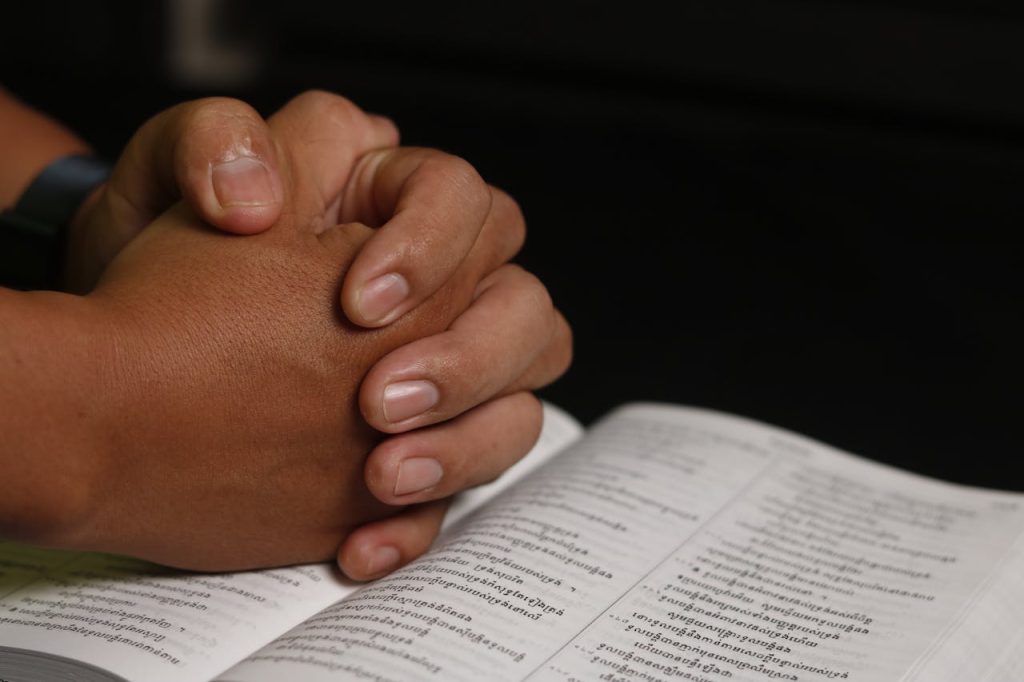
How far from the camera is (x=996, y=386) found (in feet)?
3.54

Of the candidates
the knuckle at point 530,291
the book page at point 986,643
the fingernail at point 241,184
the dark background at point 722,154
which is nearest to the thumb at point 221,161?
the fingernail at point 241,184

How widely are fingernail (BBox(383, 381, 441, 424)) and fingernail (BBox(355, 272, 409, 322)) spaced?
33 millimetres

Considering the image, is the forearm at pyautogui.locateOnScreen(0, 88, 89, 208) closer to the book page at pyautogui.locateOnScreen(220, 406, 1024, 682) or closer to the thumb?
the thumb

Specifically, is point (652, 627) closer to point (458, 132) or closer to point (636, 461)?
point (636, 461)

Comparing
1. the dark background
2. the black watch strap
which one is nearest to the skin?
the black watch strap

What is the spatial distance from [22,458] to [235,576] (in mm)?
143

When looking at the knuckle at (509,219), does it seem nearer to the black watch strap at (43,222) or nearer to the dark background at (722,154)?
Answer: the black watch strap at (43,222)

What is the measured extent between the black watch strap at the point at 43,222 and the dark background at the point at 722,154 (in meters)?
0.46

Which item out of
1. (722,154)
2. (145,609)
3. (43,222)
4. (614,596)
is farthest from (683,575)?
(722,154)

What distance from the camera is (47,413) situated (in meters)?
0.49

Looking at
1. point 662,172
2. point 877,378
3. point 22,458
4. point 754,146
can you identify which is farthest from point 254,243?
point 754,146

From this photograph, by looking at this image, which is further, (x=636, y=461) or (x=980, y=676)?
(x=636, y=461)

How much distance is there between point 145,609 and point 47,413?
0.11 m

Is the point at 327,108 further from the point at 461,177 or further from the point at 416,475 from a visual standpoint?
the point at 416,475
